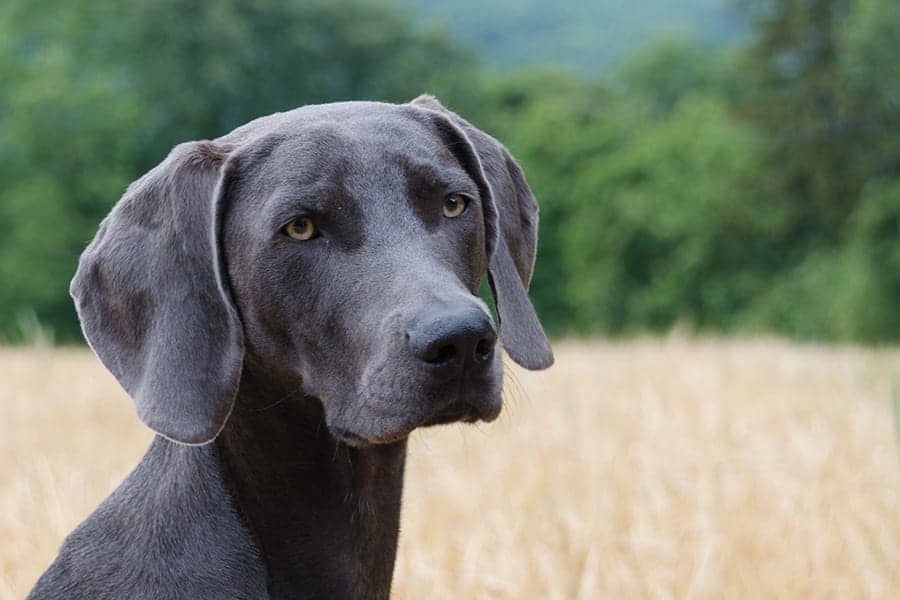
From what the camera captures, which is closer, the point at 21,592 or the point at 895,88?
the point at 21,592

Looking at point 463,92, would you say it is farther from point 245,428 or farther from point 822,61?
point 245,428

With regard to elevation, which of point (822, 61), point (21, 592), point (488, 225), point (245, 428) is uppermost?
point (488, 225)

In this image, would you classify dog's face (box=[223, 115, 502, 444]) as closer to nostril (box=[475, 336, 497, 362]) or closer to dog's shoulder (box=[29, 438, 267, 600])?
nostril (box=[475, 336, 497, 362])

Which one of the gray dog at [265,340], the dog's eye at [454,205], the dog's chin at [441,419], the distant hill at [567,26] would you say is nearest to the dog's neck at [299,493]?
the gray dog at [265,340]

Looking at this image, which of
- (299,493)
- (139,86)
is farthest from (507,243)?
(139,86)

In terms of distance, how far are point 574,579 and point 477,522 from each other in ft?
3.03

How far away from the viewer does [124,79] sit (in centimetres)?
4269

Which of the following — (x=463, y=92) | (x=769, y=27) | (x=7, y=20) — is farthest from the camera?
(x=7, y=20)

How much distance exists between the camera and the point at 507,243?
162 inches

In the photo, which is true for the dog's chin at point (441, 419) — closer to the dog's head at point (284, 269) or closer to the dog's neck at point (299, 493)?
the dog's head at point (284, 269)

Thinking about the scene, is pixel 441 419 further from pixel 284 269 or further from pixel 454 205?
pixel 454 205

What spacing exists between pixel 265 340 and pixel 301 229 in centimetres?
34

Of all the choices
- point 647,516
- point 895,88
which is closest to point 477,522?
point 647,516

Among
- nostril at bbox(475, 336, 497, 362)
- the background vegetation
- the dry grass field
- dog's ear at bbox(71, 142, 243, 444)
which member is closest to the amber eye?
dog's ear at bbox(71, 142, 243, 444)
